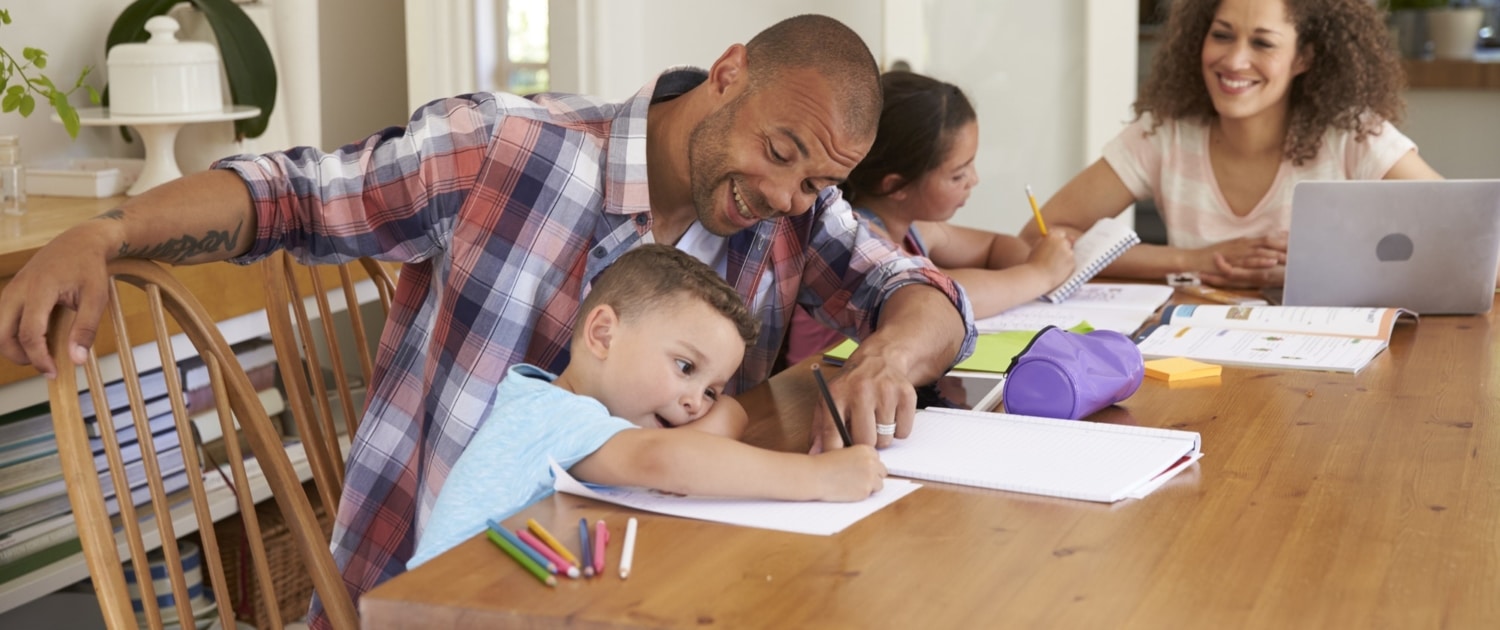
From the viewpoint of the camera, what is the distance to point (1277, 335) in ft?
5.71

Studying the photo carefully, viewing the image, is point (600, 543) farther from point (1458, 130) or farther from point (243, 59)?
point (1458, 130)

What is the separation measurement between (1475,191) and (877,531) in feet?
4.05

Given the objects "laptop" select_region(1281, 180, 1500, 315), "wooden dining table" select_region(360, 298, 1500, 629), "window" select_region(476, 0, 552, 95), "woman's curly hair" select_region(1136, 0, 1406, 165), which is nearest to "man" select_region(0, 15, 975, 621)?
"wooden dining table" select_region(360, 298, 1500, 629)

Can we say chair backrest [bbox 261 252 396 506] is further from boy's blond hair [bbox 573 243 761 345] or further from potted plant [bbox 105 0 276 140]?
potted plant [bbox 105 0 276 140]

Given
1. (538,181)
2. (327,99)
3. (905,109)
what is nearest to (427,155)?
(538,181)

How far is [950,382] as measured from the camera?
1.54 meters

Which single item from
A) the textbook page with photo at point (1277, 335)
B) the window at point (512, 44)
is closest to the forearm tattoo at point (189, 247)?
the textbook page with photo at point (1277, 335)

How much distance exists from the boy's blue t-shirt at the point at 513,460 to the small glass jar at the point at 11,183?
4.03 ft

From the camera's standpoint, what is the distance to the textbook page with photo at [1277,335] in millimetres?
1611

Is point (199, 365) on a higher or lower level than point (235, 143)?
lower

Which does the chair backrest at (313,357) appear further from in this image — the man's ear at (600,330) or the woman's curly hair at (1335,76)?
the woman's curly hair at (1335,76)

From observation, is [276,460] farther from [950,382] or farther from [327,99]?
[327,99]

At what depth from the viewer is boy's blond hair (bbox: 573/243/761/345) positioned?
3.97ft

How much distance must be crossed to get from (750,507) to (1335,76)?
5.39 ft
